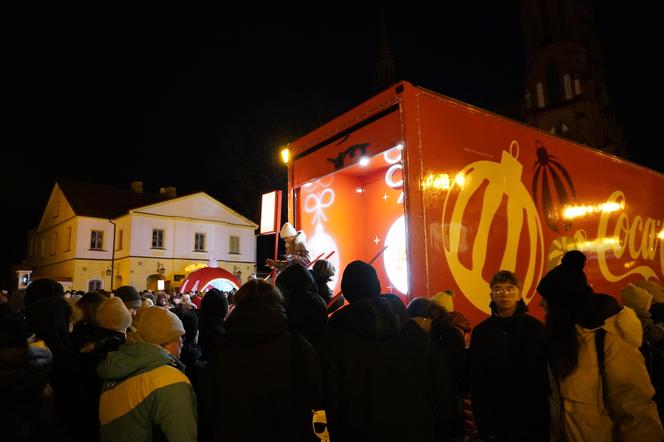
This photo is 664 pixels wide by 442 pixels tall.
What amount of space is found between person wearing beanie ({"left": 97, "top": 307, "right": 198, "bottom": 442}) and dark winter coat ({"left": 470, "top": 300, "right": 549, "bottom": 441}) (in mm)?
1954

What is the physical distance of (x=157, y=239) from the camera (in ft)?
103

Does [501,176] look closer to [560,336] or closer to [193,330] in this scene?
[560,336]

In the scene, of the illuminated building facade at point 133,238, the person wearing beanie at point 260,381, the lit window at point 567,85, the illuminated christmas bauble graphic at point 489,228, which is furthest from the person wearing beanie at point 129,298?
the lit window at point 567,85

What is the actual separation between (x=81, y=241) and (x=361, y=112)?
31.4m

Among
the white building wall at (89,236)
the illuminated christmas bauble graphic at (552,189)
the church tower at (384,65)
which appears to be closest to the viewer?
the illuminated christmas bauble graphic at (552,189)

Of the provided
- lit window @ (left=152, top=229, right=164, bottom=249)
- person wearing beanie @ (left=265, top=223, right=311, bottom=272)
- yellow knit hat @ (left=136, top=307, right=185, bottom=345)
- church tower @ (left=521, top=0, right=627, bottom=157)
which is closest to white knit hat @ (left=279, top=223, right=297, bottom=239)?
person wearing beanie @ (left=265, top=223, right=311, bottom=272)

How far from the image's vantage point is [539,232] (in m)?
5.50

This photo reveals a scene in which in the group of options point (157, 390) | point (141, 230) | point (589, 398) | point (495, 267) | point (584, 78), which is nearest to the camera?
point (157, 390)

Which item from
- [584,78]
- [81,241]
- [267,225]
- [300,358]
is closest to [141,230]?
[81,241]

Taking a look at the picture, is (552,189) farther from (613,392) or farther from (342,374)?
(342,374)

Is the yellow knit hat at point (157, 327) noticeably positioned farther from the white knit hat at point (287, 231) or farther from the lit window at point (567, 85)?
the lit window at point (567, 85)

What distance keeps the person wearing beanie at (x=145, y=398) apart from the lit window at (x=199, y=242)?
31834 millimetres

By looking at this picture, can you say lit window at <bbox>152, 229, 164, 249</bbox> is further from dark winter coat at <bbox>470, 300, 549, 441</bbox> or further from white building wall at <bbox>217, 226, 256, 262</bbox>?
dark winter coat at <bbox>470, 300, 549, 441</bbox>

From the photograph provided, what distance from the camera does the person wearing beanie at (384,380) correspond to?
2.34 meters
